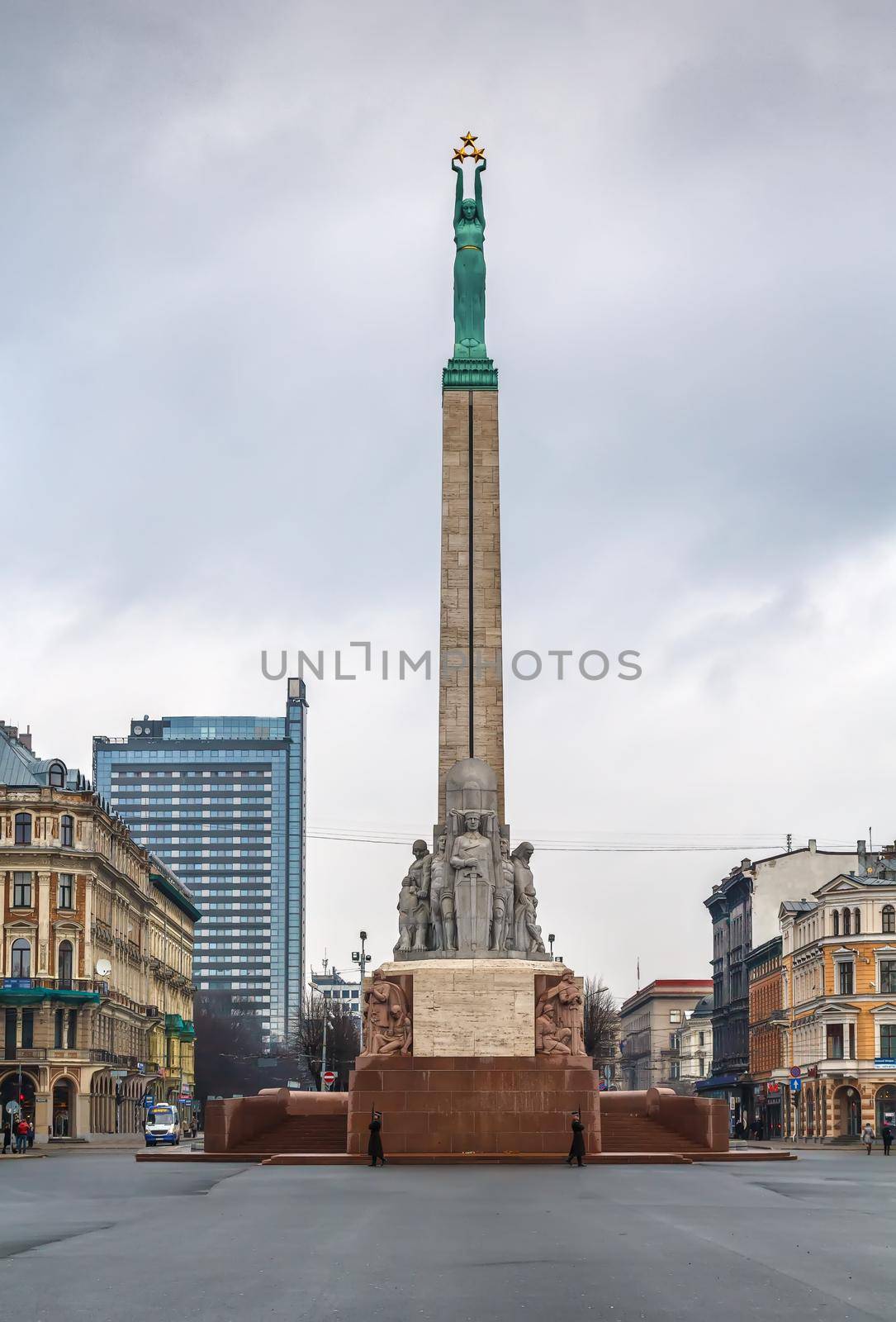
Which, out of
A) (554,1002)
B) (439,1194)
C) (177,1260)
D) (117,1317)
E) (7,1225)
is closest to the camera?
(117,1317)

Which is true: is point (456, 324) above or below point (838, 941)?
above

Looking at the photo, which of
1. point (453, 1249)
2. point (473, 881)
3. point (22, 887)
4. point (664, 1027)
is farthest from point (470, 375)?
point (664, 1027)

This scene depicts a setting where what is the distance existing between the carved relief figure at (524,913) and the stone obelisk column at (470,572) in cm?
359

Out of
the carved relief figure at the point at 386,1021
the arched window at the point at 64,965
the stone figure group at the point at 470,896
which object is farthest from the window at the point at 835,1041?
the carved relief figure at the point at 386,1021

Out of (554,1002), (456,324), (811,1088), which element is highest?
(456,324)

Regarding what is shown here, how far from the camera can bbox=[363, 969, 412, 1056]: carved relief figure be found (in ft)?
116

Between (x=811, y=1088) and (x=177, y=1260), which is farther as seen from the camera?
(x=811, y=1088)

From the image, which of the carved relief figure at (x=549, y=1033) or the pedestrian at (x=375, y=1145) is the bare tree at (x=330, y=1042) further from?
the pedestrian at (x=375, y=1145)

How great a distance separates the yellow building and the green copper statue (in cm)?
4193

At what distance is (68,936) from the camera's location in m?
80.6

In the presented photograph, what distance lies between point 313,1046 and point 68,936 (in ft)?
84.9

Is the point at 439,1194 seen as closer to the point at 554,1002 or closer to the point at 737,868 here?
the point at 554,1002

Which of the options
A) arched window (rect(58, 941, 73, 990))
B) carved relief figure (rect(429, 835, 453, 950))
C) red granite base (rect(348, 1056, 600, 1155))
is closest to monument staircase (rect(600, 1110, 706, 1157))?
red granite base (rect(348, 1056, 600, 1155))

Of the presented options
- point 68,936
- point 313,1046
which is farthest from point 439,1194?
point 313,1046
